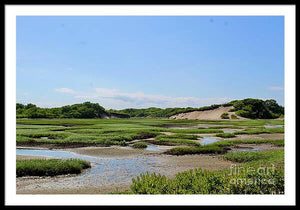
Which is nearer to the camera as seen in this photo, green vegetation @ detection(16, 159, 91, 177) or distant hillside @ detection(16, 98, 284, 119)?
green vegetation @ detection(16, 159, 91, 177)

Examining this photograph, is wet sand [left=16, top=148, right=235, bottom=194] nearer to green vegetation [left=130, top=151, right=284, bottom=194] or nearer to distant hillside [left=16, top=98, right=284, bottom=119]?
green vegetation [left=130, top=151, right=284, bottom=194]

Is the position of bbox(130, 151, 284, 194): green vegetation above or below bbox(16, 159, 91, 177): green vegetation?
above

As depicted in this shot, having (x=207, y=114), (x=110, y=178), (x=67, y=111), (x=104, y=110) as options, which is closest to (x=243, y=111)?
(x=207, y=114)

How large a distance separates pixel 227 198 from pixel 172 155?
48.9 ft

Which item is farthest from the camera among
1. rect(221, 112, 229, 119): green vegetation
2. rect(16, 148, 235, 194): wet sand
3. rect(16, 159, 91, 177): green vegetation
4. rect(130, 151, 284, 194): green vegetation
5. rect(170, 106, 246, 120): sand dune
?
rect(170, 106, 246, 120): sand dune

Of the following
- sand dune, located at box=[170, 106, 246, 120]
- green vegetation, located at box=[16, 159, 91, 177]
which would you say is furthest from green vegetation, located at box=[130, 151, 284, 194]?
sand dune, located at box=[170, 106, 246, 120]

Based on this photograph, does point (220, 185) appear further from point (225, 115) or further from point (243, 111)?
point (243, 111)

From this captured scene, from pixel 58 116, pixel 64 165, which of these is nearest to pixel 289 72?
pixel 64 165

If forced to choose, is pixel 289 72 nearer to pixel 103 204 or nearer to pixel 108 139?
pixel 103 204

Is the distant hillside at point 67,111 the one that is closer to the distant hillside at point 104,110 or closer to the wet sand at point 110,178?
the distant hillside at point 104,110

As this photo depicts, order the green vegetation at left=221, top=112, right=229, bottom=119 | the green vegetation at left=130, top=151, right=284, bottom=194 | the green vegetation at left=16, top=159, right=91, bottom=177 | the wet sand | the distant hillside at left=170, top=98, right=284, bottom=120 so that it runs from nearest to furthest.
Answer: the green vegetation at left=130, top=151, right=284, bottom=194
the wet sand
the green vegetation at left=16, top=159, right=91, bottom=177
the green vegetation at left=221, top=112, right=229, bottom=119
the distant hillside at left=170, top=98, right=284, bottom=120

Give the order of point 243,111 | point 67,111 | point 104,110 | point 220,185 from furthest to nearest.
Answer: point 104,110, point 67,111, point 243,111, point 220,185

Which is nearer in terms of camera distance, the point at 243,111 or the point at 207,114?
the point at 243,111
